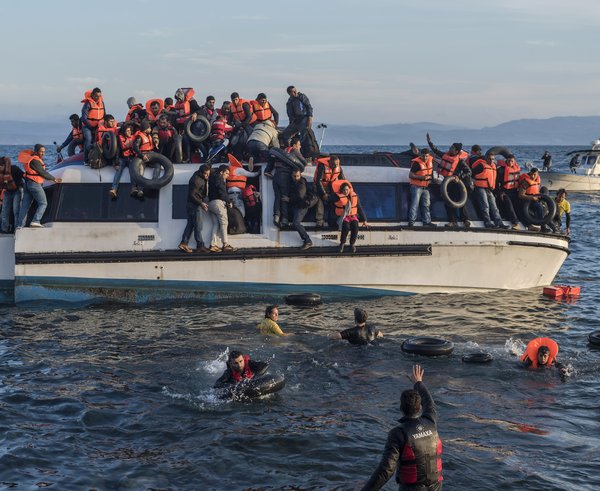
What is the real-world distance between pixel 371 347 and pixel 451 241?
3.99m

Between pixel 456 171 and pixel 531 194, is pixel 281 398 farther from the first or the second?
pixel 531 194

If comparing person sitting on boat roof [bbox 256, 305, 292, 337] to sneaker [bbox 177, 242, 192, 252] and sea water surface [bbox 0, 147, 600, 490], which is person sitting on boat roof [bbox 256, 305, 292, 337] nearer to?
sea water surface [bbox 0, 147, 600, 490]

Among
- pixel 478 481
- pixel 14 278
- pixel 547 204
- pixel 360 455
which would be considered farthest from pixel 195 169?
pixel 478 481

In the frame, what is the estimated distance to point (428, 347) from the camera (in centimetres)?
1399

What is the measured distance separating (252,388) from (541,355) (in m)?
4.90

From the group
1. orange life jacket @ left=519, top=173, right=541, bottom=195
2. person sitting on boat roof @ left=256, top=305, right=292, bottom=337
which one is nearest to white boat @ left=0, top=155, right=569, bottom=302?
orange life jacket @ left=519, top=173, right=541, bottom=195

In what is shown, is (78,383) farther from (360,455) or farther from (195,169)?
(195,169)

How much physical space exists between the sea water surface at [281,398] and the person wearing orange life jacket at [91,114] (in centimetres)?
404

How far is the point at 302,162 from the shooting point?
1803cm

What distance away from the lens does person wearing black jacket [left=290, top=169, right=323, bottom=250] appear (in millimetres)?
17453

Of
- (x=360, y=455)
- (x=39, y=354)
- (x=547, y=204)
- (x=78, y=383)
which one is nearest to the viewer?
(x=360, y=455)

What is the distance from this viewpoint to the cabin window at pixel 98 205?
17.6 m

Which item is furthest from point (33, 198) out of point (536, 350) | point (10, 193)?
point (536, 350)

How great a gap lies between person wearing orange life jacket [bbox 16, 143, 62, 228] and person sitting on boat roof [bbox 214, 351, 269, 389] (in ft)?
23.5
